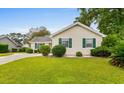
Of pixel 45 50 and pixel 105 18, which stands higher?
pixel 105 18

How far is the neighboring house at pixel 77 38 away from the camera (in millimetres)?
14391

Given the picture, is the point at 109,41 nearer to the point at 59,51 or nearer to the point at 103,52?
the point at 103,52

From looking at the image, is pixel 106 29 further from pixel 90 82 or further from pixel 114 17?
pixel 90 82

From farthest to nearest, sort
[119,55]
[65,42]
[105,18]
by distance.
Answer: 1. [105,18]
2. [65,42]
3. [119,55]

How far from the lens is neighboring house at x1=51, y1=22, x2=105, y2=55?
1439cm

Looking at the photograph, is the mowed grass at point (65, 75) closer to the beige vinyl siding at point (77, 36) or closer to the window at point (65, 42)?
the beige vinyl siding at point (77, 36)

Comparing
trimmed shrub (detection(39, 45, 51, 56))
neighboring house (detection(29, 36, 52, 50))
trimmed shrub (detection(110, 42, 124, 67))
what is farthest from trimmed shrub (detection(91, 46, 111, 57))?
neighboring house (detection(29, 36, 52, 50))

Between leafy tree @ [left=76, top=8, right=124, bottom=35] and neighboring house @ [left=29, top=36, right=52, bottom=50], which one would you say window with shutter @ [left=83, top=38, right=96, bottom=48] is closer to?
leafy tree @ [left=76, top=8, right=124, bottom=35]

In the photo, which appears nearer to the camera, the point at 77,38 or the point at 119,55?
the point at 119,55

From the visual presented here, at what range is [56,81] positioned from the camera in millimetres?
6523

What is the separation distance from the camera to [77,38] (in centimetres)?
1463

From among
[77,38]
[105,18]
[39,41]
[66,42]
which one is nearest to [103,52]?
[77,38]
